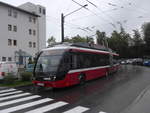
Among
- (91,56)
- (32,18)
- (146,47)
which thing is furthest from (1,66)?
(146,47)

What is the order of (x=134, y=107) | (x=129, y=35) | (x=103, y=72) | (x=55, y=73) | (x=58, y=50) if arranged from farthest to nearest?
(x=129, y=35) < (x=103, y=72) < (x=58, y=50) < (x=55, y=73) < (x=134, y=107)

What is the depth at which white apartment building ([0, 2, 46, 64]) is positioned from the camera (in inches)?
1164

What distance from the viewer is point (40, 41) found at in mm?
38906

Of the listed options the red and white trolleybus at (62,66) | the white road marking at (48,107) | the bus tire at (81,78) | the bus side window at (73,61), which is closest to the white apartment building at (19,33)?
the red and white trolleybus at (62,66)

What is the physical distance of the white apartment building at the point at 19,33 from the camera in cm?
2958

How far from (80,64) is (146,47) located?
5189cm

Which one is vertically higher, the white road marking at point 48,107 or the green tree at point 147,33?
the green tree at point 147,33

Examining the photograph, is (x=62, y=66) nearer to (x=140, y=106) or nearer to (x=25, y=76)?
(x=140, y=106)

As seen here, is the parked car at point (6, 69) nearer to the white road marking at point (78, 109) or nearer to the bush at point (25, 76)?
the bush at point (25, 76)

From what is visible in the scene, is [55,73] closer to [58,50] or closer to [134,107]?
[58,50]

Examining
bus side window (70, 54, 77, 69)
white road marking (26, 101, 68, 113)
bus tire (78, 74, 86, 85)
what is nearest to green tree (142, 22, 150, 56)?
bus tire (78, 74, 86, 85)

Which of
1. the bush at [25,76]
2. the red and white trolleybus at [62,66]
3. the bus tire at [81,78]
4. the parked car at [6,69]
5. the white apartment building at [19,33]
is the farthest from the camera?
the white apartment building at [19,33]

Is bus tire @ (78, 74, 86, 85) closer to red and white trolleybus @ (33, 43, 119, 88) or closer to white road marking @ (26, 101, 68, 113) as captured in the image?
red and white trolleybus @ (33, 43, 119, 88)

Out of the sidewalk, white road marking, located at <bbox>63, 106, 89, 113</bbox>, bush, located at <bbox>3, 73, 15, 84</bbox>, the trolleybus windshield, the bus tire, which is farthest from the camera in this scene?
bush, located at <bbox>3, 73, 15, 84</bbox>
